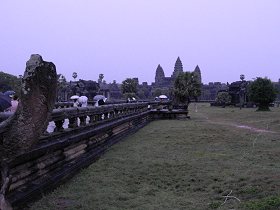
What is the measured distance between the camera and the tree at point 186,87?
142ft

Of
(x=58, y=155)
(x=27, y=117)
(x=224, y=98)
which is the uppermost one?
(x=27, y=117)

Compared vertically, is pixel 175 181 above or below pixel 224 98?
below

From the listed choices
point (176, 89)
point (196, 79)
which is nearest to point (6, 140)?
point (176, 89)

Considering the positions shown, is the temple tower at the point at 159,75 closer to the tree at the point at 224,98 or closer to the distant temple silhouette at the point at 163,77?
the distant temple silhouette at the point at 163,77

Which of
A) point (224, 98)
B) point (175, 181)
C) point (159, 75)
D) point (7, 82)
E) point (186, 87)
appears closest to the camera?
point (175, 181)

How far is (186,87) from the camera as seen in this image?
1785 inches

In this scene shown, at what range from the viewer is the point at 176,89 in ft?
145

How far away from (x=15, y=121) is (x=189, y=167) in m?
5.47

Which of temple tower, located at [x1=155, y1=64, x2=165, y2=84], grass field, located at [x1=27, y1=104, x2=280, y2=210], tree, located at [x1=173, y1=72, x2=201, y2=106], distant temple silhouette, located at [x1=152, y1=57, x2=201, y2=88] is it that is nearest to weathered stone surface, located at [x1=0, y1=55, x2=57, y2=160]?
grass field, located at [x1=27, y1=104, x2=280, y2=210]

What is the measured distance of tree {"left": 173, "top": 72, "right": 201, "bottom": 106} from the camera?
43.3 meters

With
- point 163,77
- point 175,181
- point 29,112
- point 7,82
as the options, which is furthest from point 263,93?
point 163,77

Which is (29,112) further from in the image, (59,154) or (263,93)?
(263,93)

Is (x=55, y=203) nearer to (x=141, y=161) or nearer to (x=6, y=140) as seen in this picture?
(x=6, y=140)

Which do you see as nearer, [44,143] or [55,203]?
[55,203]
